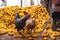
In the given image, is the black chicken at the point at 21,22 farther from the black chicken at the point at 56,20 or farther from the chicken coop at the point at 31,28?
the black chicken at the point at 56,20

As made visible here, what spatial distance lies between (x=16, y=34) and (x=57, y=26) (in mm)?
613

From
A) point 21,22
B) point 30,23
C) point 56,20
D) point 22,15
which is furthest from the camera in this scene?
point 22,15

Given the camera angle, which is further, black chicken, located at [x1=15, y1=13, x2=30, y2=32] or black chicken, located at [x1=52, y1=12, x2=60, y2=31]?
black chicken, located at [x1=15, y1=13, x2=30, y2=32]

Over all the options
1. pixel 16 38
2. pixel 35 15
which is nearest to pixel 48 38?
pixel 16 38

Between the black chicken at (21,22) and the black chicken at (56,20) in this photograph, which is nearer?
the black chicken at (56,20)

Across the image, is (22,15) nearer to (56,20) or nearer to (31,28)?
(31,28)

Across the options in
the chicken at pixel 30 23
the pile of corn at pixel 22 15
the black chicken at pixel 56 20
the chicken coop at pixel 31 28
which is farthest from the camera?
the pile of corn at pixel 22 15

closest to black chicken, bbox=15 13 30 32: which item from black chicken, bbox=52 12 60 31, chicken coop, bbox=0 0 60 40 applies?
chicken coop, bbox=0 0 60 40

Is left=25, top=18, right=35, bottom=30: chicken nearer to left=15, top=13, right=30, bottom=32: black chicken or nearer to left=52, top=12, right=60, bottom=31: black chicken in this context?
left=15, top=13, right=30, bottom=32: black chicken

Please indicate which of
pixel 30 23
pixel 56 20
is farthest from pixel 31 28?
pixel 56 20

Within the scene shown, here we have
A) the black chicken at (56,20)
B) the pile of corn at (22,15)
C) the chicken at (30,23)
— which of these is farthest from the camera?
the pile of corn at (22,15)

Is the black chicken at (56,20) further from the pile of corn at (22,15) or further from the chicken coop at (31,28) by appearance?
the pile of corn at (22,15)

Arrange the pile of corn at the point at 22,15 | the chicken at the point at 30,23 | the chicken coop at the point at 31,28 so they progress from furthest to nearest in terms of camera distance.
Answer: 1. the pile of corn at the point at 22,15
2. the chicken at the point at 30,23
3. the chicken coop at the point at 31,28

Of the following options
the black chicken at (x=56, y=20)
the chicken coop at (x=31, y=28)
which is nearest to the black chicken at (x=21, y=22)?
the chicken coop at (x=31, y=28)
